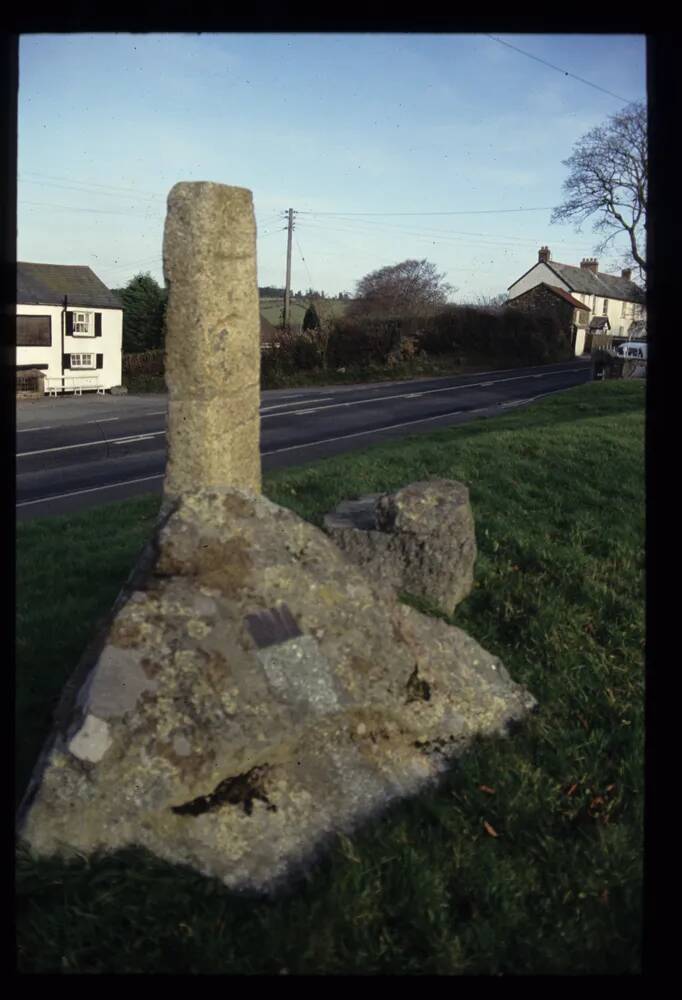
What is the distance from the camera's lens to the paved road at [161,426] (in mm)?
16594

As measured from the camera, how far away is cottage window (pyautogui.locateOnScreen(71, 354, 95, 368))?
34656 millimetres

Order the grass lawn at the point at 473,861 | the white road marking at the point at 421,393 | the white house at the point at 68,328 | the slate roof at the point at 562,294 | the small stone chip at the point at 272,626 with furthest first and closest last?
1. the slate roof at the point at 562,294
2. the white house at the point at 68,328
3. the white road marking at the point at 421,393
4. the small stone chip at the point at 272,626
5. the grass lawn at the point at 473,861

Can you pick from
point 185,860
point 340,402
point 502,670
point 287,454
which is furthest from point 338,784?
point 340,402

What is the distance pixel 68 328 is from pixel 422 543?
103 feet

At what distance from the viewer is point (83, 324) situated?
34.8 metres

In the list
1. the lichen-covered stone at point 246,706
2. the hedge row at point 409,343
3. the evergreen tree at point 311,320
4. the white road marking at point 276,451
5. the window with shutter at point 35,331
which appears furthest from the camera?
the evergreen tree at point 311,320

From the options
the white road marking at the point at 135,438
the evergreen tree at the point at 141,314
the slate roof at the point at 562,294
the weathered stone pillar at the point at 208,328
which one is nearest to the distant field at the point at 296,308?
the evergreen tree at the point at 141,314

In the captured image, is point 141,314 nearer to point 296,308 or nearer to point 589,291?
point 296,308

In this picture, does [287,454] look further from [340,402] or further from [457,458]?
[340,402]

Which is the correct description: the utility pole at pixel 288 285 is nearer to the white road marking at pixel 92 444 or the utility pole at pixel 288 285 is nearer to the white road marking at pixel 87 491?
the white road marking at pixel 92 444

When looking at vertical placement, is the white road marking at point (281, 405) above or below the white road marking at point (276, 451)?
above

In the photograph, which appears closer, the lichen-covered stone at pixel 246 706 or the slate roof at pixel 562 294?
the lichen-covered stone at pixel 246 706

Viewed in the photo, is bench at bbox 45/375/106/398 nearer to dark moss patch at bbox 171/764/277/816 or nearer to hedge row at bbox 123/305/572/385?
hedge row at bbox 123/305/572/385
